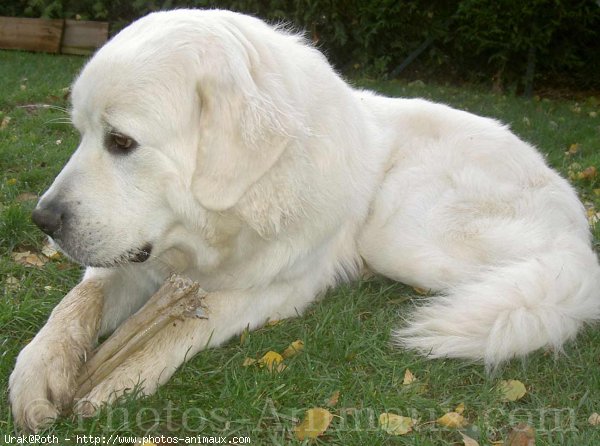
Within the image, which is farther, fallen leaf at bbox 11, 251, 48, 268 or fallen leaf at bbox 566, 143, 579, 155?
fallen leaf at bbox 566, 143, 579, 155

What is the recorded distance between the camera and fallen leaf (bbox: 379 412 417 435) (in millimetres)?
2048

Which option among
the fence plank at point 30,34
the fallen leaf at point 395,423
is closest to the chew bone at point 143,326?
the fallen leaf at point 395,423

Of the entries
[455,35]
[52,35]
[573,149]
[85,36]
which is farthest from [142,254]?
[52,35]

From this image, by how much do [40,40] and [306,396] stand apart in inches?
382

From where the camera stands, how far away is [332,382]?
2326 millimetres

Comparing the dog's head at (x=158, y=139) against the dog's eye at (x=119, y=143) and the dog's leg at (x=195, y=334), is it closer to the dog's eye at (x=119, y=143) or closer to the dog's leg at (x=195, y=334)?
the dog's eye at (x=119, y=143)

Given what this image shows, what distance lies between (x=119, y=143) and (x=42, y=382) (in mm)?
779

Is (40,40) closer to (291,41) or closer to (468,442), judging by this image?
(291,41)

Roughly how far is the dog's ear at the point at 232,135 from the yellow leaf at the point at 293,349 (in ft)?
2.00

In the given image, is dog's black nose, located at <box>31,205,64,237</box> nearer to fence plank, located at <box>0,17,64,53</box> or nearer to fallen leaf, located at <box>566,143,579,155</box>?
fallen leaf, located at <box>566,143,579,155</box>

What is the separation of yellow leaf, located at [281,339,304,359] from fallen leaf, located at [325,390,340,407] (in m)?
0.29

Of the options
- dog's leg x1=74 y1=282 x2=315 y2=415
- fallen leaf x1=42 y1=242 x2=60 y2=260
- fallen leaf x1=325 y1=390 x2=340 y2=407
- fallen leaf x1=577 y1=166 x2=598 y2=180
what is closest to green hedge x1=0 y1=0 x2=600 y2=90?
fallen leaf x1=577 y1=166 x2=598 y2=180

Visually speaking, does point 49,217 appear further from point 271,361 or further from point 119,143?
point 271,361

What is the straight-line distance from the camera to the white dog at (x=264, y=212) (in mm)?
2197
